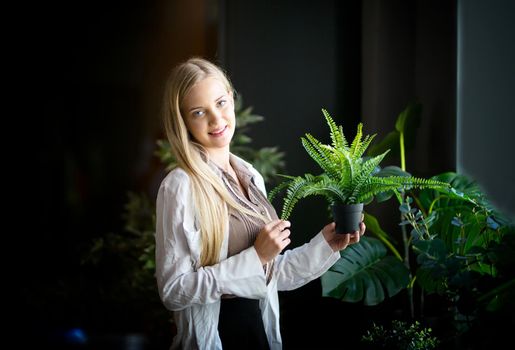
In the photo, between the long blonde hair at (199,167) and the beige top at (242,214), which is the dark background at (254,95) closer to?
the beige top at (242,214)

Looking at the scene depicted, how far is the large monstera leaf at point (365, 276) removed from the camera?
92.4 inches

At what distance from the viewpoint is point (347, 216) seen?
1.63m

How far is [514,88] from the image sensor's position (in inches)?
95.8

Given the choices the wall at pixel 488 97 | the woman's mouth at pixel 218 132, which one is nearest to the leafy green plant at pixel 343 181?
the woman's mouth at pixel 218 132

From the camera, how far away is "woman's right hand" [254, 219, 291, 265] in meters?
1.61

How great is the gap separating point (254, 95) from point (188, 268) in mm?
2202

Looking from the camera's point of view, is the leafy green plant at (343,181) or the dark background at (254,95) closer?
the leafy green plant at (343,181)

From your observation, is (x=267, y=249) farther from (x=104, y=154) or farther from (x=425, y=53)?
(x=104, y=154)

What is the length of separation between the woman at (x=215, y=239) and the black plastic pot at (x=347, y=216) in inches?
2.8

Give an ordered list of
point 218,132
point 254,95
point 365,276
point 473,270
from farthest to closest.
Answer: point 254,95, point 365,276, point 473,270, point 218,132

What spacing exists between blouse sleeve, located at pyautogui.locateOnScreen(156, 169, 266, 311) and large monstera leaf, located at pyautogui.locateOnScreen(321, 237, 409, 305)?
77cm

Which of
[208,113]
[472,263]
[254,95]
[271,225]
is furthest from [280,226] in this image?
[254,95]

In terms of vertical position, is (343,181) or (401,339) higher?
(343,181)

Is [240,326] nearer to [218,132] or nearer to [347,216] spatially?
[347,216]
